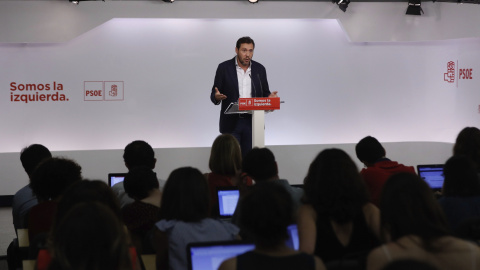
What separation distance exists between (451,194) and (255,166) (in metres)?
1.19

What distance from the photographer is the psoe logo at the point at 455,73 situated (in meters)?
10.3

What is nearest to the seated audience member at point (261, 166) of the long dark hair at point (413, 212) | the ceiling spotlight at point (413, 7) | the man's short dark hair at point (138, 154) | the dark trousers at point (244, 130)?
the man's short dark hair at point (138, 154)

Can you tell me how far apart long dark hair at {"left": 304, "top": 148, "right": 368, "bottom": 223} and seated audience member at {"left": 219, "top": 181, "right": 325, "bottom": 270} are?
658mm

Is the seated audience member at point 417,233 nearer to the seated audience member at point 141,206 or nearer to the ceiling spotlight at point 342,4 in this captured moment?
the seated audience member at point 141,206

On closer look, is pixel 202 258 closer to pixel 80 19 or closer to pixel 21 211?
pixel 21 211

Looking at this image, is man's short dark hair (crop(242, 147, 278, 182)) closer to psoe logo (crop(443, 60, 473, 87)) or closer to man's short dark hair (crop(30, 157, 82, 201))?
man's short dark hair (crop(30, 157, 82, 201))

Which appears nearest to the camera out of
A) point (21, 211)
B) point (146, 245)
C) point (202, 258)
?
point (202, 258)

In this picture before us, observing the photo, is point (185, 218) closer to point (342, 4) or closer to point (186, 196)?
point (186, 196)

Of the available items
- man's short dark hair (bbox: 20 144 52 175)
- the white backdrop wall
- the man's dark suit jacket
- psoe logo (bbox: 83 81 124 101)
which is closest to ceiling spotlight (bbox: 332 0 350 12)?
the white backdrop wall

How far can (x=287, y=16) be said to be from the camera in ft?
31.3

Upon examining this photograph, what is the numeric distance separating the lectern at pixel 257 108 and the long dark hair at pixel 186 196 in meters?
3.24

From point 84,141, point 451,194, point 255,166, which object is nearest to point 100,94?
point 84,141

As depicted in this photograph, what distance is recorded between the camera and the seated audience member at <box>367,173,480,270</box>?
221 centimetres

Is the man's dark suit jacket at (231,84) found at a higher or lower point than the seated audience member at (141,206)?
higher
